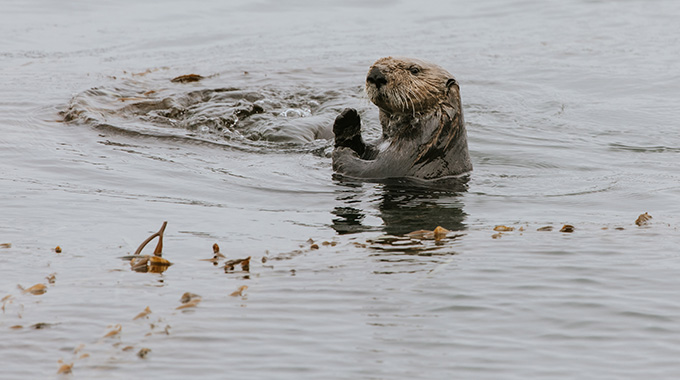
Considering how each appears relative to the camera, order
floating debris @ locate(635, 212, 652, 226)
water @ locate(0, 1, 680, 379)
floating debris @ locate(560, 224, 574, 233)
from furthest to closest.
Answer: floating debris @ locate(635, 212, 652, 226)
floating debris @ locate(560, 224, 574, 233)
water @ locate(0, 1, 680, 379)

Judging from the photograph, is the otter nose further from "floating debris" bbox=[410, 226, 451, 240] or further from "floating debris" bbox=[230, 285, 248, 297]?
"floating debris" bbox=[230, 285, 248, 297]

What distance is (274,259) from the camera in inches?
165

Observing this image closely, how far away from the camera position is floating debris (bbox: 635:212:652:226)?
4910 mm

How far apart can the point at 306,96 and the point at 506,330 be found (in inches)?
245

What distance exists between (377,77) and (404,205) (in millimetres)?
861

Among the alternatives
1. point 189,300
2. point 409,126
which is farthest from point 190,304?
point 409,126

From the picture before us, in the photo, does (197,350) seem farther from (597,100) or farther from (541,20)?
(541,20)

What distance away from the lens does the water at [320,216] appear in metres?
3.14

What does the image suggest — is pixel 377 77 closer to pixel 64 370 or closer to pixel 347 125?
pixel 347 125

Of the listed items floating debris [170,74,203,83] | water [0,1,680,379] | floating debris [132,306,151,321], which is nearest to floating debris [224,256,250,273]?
water [0,1,680,379]

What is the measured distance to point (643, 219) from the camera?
4.94m

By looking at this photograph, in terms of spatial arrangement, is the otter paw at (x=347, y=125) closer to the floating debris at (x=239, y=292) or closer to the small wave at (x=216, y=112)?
the small wave at (x=216, y=112)

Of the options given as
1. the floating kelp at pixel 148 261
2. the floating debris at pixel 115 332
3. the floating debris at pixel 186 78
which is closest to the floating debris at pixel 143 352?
the floating debris at pixel 115 332

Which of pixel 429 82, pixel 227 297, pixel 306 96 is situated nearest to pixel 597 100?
pixel 306 96
